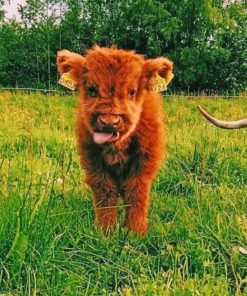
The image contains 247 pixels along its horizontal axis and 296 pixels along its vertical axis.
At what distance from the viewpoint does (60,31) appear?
36.2 m

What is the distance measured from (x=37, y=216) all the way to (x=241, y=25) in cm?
3446

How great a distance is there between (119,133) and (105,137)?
103 millimetres

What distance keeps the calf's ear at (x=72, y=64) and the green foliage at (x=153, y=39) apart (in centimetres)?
2809

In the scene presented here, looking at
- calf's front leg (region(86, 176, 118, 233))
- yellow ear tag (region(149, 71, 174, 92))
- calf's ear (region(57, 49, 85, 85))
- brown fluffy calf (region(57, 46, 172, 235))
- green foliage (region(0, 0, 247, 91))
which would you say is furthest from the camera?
green foliage (region(0, 0, 247, 91))

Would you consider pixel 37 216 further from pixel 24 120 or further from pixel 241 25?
pixel 241 25

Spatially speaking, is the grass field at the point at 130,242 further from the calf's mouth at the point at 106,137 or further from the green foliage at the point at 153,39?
the green foliage at the point at 153,39

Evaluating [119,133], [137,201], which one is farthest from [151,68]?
[137,201]

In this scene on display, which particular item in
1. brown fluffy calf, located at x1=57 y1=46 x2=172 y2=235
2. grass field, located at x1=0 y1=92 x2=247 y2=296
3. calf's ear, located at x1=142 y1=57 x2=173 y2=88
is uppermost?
calf's ear, located at x1=142 y1=57 x2=173 y2=88

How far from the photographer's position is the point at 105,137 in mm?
4199

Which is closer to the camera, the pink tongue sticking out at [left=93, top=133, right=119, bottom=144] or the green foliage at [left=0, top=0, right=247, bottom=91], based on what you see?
the pink tongue sticking out at [left=93, top=133, right=119, bottom=144]

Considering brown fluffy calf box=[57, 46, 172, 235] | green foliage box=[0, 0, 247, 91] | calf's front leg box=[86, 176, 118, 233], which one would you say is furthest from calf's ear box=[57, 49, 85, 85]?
green foliage box=[0, 0, 247, 91]

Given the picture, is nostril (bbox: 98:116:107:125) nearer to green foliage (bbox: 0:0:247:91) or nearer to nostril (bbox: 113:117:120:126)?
nostril (bbox: 113:117:120:126)

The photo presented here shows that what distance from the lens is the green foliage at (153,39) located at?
33406 mm

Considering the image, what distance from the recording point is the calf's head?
4.17 m
